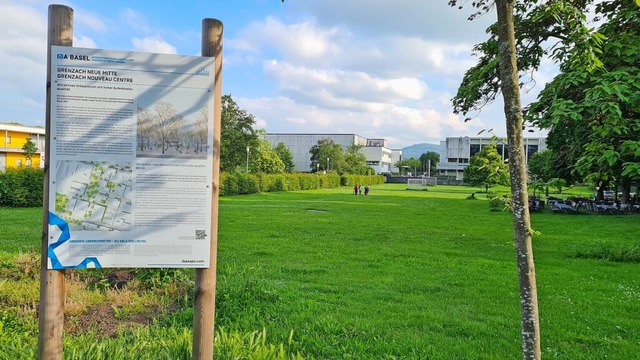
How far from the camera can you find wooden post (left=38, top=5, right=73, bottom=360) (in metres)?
3.09

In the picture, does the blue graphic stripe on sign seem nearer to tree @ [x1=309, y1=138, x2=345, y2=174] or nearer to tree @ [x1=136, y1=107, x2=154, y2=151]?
tree @ [x1=136, y1=107, x2=154, y2=151]

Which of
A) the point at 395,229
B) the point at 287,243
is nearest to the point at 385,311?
the point at 287,243

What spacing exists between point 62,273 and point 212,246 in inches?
39.9

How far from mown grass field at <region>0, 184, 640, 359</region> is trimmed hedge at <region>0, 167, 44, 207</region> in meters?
10.5

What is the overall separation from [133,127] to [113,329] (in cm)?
284

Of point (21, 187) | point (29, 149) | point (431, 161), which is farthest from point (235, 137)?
point (431, 161)

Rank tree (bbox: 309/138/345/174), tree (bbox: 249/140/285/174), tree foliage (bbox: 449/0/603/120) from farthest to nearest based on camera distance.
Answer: tree (bbox: 309/138/345/174), tree (bbox: 249/140/285/174), tree foliage (bbox: 449/0/603/120)

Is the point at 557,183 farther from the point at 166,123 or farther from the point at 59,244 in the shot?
the point at 59,244

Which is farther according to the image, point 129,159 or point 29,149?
point 29,149

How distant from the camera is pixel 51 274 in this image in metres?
3.12

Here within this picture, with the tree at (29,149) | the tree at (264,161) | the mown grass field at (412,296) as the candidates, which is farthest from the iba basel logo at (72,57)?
the tree at (29,149)

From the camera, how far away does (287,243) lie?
42.3ft

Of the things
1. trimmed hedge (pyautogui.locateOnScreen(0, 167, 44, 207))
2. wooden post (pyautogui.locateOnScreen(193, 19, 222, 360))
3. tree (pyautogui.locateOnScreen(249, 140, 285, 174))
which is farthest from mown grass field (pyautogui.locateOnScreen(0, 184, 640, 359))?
tree (pyautogui.locateOnScreen(249, 140, 285, 174))

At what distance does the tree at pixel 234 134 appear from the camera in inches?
2026
